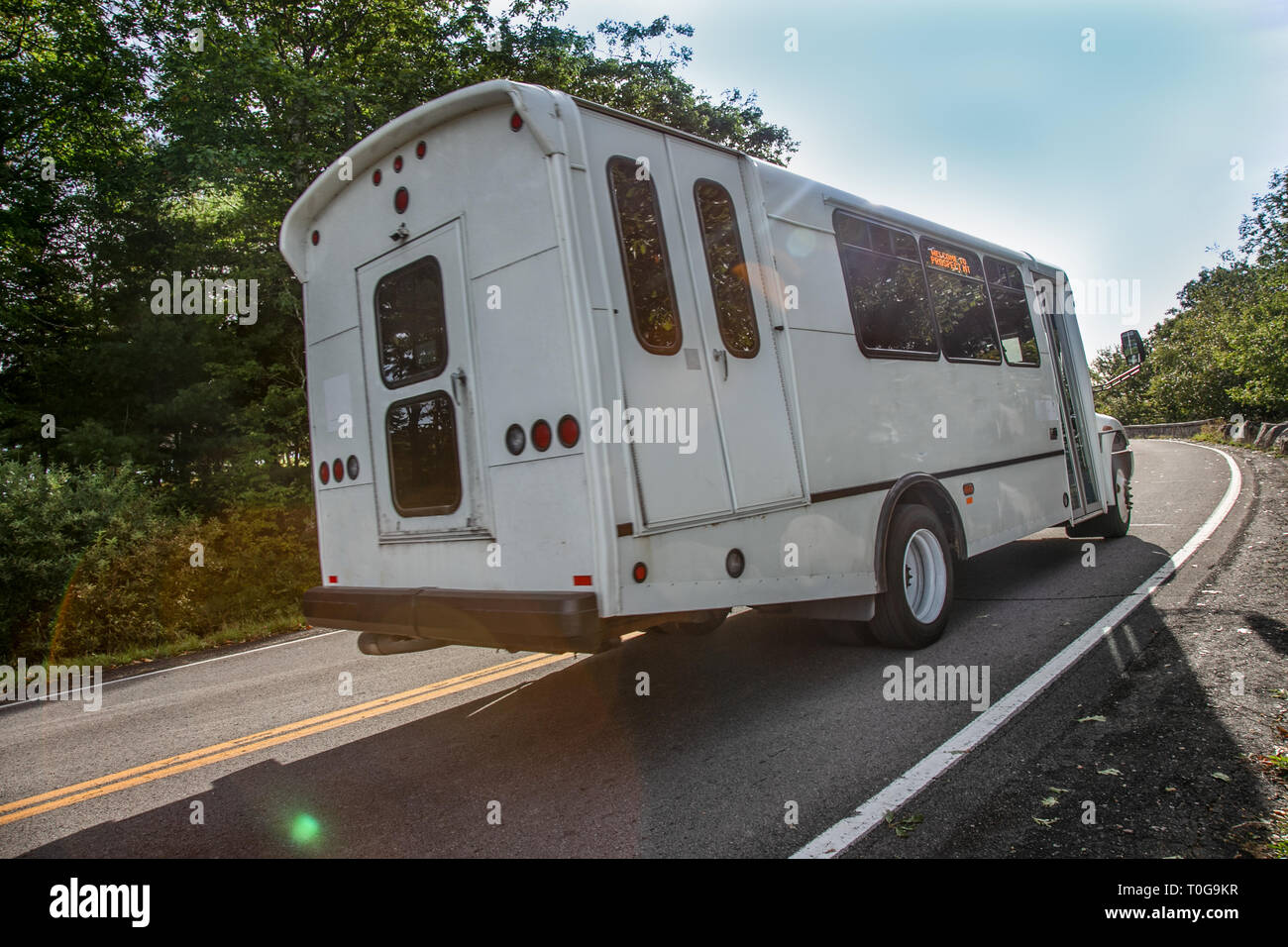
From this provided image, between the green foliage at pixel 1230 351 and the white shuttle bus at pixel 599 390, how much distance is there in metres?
5.73

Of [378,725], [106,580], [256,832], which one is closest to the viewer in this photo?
[256,832]

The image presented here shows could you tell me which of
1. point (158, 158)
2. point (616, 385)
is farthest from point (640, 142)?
point (158, 158)

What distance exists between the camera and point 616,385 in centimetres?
366

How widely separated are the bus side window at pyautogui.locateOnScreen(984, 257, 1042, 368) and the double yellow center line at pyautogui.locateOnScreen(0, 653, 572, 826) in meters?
5.18

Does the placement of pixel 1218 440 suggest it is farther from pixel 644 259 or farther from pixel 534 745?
pixel 534 745

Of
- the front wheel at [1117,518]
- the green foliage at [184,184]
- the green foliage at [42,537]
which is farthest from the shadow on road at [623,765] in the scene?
the green foliage at [184,184]

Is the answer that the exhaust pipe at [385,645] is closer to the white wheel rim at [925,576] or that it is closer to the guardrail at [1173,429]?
the white wheel rim at [925,576]

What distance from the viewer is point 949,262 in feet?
22.5

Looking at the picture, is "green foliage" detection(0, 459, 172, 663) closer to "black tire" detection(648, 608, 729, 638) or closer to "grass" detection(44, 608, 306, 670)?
"grass" detection(44, 608, 306, 670)

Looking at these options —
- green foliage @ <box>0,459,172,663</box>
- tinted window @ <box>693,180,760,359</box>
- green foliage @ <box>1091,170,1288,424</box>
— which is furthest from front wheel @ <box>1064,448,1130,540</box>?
green foliage @ <box>0,459,172,663</box>

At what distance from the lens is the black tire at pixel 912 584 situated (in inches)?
213

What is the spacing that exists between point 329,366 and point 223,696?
312 cm
